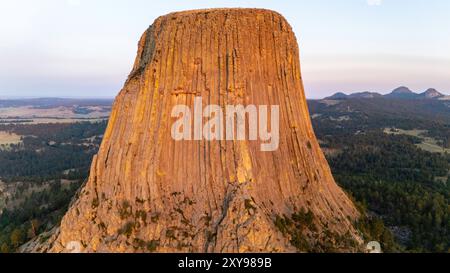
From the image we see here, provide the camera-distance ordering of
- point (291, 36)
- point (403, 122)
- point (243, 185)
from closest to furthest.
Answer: point (243, 185) → point (291, 36) → point (403, 122)

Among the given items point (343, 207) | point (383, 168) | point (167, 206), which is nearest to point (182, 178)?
point (167, 206)

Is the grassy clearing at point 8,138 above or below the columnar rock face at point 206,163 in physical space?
below

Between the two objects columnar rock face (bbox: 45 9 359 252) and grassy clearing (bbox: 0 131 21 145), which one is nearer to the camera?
columnar rock face (bbox: 45 9 359 252)

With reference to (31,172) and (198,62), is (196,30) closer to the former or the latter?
(198,62)

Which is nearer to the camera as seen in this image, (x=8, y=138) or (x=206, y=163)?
(x=206, y=163)

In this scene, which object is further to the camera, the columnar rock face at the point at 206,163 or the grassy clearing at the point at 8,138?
the grassy clearing at the point at 8,138

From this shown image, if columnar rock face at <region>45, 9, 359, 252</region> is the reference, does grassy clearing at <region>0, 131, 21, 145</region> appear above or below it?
below

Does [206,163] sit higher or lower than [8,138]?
higher

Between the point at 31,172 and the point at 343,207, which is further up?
the point at 343,207
